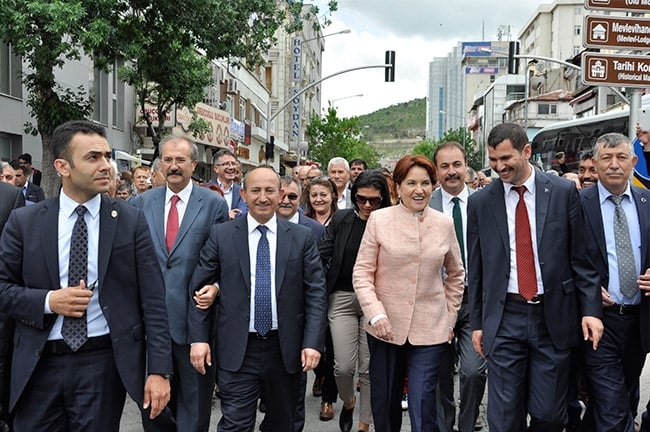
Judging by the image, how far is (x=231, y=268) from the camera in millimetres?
4492

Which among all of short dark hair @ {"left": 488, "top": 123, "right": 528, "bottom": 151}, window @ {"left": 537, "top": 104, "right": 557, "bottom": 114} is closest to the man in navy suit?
short dark hair @ {"left": 488, "top": 123, "right": 528, "bottom": 151}

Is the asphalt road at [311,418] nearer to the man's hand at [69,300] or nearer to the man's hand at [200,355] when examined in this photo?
the man's hand at [200,355]

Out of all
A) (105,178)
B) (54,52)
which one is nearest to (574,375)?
(105,178)

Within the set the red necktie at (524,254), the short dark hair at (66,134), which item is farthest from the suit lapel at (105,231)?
the red necktie at (524,254)

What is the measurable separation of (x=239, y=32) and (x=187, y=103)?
8.67ft

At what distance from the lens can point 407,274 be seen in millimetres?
4754

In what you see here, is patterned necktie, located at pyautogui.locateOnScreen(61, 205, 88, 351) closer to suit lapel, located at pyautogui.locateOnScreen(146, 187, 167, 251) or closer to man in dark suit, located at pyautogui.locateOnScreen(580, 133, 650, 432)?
suit lapel, located at pyautogui.locateOnScreen(146, 187, 167, 251)

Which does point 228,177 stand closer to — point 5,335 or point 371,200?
point 371,200

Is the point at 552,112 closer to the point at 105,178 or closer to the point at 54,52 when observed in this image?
the point at 54,52

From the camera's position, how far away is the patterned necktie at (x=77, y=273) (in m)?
3.47

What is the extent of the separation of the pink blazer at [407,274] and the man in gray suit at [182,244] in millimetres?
1153

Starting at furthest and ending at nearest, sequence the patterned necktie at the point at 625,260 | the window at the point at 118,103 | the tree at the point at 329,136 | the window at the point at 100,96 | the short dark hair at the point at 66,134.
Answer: the tree at the point at 329,136
the window at the point at 118,103
the window at the point at 100,96
the patterned necktie at the point at 625,260
the short dark hair at the point at 66,134

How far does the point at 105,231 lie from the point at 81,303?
0.40 metres

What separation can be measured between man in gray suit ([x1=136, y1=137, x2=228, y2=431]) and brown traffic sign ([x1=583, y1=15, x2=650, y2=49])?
4.61 meters
